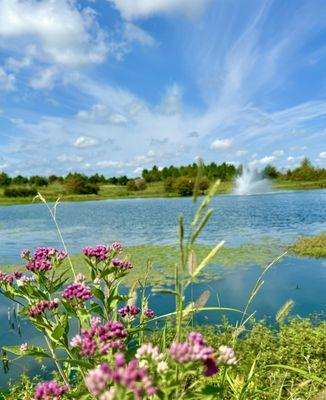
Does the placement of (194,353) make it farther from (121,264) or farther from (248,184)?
(248,184)

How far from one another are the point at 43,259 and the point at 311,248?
16.2 m

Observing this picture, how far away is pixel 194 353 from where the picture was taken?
3.95 feet

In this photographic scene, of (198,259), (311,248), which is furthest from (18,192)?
(311,248)

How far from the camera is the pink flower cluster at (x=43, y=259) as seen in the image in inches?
111

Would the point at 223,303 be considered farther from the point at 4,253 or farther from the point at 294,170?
Answer: the point at 294,170

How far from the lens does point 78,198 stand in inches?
3516

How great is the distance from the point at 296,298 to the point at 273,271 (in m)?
3.38

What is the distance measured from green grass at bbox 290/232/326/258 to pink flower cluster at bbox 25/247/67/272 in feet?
49.4

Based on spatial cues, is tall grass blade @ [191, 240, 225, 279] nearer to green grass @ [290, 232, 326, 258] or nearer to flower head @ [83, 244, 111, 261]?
flower head @ [83, 244, 111, 261]

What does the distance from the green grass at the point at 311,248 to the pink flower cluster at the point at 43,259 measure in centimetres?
1505

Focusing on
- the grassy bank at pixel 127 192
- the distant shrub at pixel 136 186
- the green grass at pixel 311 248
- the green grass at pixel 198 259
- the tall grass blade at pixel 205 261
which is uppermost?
the tall grass blade at pixel 205 261

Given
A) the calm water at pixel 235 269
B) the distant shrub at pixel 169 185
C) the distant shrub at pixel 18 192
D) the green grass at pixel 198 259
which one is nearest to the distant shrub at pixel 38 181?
the distant shrub at pixel 18 192

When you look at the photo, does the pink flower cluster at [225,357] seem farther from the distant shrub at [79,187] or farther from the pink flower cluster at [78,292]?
the distant shrub at [79,187]

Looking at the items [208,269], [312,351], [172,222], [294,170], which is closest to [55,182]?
[294,170]
